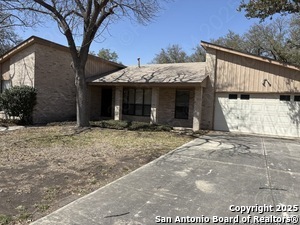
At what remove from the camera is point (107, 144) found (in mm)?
8953

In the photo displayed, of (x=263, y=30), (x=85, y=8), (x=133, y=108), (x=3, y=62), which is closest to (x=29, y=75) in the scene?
(x=3, y=62)

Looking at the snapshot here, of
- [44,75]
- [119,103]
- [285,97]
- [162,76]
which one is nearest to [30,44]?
[44,75]

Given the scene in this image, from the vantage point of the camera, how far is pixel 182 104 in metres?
15.7

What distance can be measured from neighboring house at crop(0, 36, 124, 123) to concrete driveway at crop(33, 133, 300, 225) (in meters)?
10.5

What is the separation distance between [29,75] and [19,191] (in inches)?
460

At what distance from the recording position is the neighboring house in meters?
14.4

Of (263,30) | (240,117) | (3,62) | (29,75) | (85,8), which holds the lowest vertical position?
(240,117)

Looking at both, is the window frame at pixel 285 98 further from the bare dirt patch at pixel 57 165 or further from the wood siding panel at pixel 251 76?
the bare dirt patch at pixel 57 165

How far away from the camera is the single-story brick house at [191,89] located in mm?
12703

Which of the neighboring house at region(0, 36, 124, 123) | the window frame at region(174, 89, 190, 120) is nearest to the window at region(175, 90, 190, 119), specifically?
the window frame at region(174, 89, 190, 120)

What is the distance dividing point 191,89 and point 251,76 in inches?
141

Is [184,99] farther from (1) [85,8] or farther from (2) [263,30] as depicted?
(2) [263,30]

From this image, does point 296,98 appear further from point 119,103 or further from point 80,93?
point 80,93

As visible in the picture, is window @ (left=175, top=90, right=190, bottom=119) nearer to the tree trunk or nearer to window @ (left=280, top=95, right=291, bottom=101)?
window @ (left=280, top=95, right=291, bottom=101)
